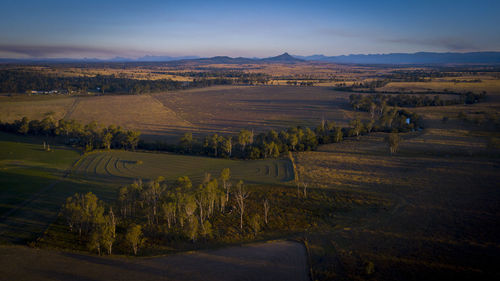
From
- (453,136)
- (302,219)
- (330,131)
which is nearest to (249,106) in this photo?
(330,131)

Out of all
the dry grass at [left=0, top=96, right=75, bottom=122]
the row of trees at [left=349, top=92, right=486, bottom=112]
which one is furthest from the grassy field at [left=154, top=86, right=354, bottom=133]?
the dry grass at [left=0, top=96, right=75, bottom=122]

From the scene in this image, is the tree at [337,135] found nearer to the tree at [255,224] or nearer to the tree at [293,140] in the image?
the tree at [293,140]

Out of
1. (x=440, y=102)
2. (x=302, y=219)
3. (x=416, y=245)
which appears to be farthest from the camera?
(x=440, y=102)

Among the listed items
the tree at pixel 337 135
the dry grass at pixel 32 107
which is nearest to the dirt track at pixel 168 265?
the tree at pixel 337 135

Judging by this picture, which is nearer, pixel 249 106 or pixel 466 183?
pixel 466 183

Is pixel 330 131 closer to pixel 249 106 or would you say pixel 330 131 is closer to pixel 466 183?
pixel 466 183
